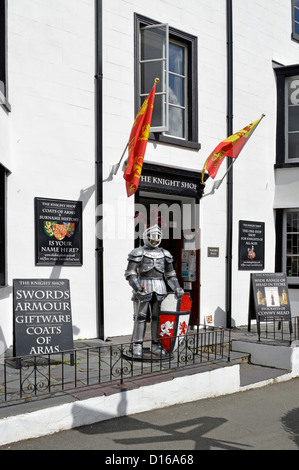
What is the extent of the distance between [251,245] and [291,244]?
4.04 ft

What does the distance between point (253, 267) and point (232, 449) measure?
701 cm

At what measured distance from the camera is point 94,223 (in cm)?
861

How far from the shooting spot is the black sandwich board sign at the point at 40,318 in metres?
6.01

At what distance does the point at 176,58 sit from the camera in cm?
1012

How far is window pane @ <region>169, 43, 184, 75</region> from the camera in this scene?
10.0 metres

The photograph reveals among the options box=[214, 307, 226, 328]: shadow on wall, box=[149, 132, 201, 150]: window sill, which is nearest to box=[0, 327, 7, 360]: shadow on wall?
box=[149, 132, 201, 150]: window sill

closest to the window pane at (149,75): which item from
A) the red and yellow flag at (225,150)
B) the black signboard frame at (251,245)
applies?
the red and yellow flag at (225,150)

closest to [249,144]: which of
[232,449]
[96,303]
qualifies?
[96,303]

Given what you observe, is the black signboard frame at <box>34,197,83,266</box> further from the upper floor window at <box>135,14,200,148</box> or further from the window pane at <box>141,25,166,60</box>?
the window pane at <box>141,25,166,60</box>

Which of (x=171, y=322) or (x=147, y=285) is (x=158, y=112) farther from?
(x=171, y=322)

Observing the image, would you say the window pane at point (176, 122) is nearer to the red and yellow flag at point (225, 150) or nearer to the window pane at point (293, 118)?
the red and yellow flag at point (225, 150)

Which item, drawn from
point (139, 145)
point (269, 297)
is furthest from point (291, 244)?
point (139, 145)

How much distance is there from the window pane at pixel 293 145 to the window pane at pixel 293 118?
0.18m

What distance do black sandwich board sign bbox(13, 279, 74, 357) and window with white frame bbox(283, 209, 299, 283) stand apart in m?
6.76
